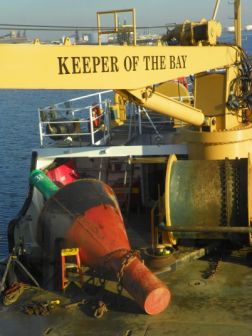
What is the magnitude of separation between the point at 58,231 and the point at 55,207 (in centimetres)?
56

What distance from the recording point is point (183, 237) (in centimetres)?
989

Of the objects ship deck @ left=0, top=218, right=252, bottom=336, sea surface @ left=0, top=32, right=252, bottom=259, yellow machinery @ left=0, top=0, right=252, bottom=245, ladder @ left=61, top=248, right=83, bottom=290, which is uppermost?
yellow machinery @ left=0, top=0, right=252, bottom=245

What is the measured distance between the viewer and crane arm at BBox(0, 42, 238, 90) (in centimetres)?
640

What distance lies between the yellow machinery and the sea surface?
11.7 meters

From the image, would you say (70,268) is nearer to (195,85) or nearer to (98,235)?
(98,235)

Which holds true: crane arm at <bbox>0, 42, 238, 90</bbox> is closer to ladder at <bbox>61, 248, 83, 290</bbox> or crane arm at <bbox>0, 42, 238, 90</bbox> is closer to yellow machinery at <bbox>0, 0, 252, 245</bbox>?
yellow machinery at <bbox>0, 0, 252, 245</bbox>

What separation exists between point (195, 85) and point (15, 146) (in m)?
25.2

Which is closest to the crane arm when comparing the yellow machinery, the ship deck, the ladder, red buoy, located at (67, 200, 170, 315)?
the yellow machinery

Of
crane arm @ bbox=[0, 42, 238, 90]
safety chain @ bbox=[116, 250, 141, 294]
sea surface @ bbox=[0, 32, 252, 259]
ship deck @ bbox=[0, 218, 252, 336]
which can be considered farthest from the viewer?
sea surface @ bbox=[0, 32, 252, 259]

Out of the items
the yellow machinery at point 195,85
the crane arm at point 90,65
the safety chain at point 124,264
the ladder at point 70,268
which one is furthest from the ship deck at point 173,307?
the crane arm at point 90,65

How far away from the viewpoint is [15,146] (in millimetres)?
35438

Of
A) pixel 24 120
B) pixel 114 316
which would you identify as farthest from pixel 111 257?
pixel 24 120

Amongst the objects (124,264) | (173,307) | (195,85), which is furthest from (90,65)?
(195,85)

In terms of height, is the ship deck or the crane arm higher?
the crane arm
